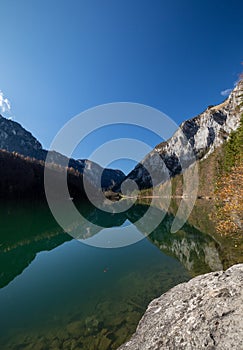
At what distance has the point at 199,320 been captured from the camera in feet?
19.5

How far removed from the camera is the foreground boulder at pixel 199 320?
500 centimetres

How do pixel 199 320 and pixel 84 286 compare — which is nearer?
pixel 199 320

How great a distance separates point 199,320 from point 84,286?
932 cm

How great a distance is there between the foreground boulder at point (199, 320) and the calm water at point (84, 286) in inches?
78.0

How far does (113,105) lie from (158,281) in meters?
32.1

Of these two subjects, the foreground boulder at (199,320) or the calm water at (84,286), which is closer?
the foreground boulder at (199,320)

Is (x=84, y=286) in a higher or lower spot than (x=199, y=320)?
lower

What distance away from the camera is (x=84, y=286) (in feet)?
43.6

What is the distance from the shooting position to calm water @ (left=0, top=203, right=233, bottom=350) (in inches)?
339

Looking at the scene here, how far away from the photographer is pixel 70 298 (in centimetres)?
1175

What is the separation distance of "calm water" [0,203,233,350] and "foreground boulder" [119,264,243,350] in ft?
6.50

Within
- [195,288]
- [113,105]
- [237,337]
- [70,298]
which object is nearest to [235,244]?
[195,288]

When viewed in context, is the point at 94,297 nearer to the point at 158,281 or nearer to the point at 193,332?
the point at 158,281

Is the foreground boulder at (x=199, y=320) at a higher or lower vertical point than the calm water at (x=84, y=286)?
higher
